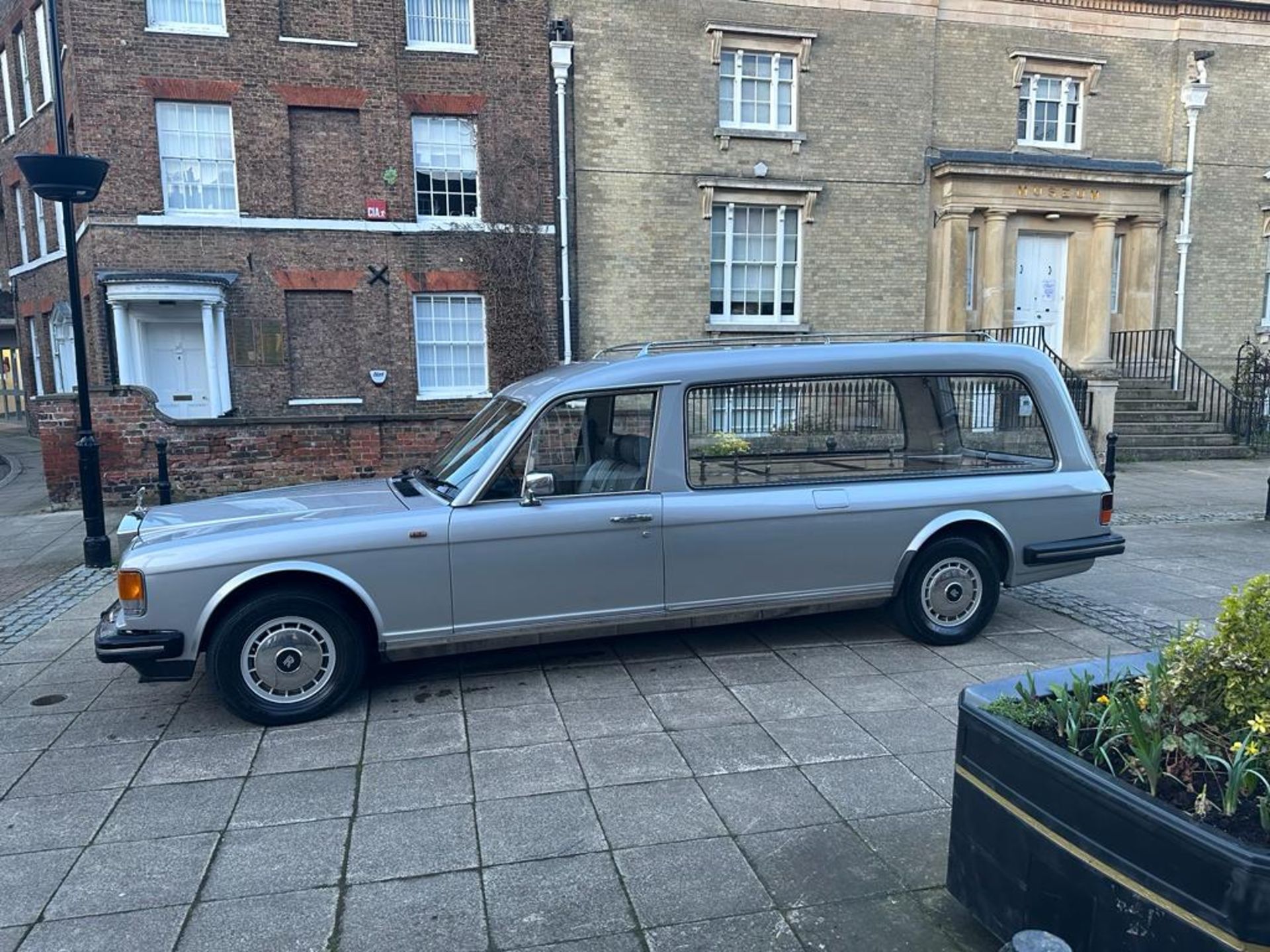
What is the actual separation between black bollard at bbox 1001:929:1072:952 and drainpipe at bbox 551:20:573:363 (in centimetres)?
1376

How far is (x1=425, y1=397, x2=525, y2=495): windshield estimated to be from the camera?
480 cm

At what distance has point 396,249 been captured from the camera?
1532cm

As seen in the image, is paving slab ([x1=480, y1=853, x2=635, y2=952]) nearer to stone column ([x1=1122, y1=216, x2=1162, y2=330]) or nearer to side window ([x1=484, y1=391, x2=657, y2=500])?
side window ([x1=484, y1=391, x2=657, y2=500])

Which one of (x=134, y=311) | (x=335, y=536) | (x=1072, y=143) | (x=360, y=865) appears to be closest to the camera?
(x=360, y=865)

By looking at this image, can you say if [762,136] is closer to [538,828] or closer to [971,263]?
[971,263]

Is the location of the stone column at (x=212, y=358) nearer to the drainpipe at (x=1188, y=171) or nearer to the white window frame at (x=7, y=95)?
the white window frame at (x=7, y=95)

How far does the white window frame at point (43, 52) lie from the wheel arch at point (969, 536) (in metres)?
20.0

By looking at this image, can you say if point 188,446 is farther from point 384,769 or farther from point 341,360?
point 384,769

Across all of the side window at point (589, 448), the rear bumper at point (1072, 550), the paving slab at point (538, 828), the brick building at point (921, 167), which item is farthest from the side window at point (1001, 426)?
the brick building at point (921, 167)

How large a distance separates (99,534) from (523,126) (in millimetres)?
10505

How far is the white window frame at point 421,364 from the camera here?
15.7 m

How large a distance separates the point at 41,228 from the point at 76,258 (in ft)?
48.9

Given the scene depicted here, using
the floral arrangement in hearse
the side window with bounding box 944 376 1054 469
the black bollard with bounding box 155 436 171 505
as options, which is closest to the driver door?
the side window with bounding box 944 376 1054 469

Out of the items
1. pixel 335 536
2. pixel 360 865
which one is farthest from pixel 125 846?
pixel 335 536
